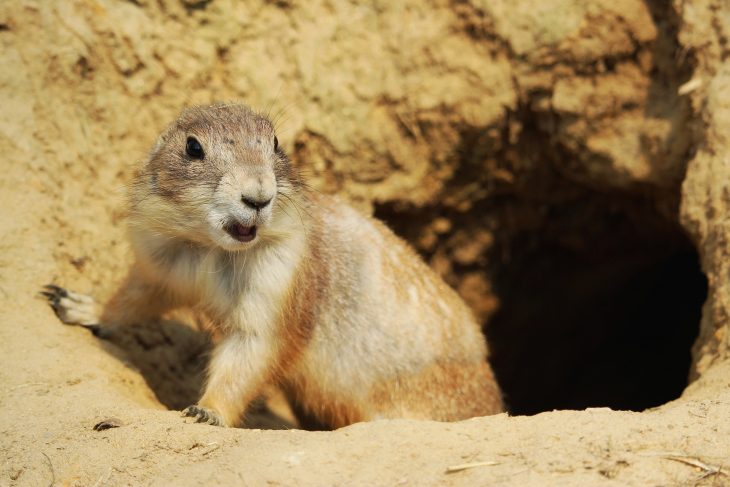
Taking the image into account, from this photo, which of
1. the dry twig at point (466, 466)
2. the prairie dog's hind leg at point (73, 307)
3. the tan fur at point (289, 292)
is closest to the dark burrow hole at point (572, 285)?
the tan fur at point (289, 292)

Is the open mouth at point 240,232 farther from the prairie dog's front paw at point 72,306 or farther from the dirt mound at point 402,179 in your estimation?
the prairie dog's front paw at point 72,306

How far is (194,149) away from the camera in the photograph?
5.63 metres

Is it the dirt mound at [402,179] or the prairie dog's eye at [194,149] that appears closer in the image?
the dirt mound at [402,179]

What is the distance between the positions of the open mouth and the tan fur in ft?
0.14

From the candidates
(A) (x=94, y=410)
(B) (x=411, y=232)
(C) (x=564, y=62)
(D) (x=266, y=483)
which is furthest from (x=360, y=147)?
(D) (x=266, y=483)

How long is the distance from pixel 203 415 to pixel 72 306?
Answer: 1652 millimetres

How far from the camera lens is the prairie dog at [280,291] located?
5.56 m

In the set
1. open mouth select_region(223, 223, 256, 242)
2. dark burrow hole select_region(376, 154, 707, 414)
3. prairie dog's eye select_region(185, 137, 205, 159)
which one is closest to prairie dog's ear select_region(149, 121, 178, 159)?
prairie dog's eye select_region(185, 137, 205, 159)

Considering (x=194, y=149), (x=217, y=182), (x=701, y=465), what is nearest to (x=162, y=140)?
(x=194, y=149)

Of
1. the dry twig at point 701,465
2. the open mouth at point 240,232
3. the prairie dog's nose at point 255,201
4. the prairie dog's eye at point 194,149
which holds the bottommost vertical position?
the dry twig at point 701,465

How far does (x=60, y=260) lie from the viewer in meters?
6.50

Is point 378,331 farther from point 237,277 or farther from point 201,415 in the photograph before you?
point 201,415

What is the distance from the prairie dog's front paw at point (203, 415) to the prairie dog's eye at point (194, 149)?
1.64 m

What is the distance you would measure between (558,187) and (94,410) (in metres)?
5.85
